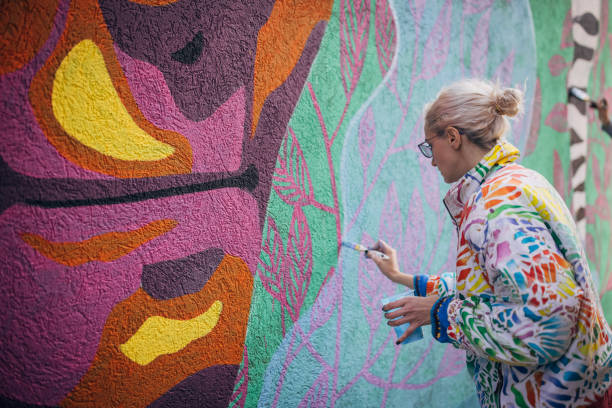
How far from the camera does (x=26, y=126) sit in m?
1.07

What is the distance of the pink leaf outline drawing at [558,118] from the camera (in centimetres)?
325

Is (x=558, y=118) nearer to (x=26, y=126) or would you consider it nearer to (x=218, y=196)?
(x=218, y=196)

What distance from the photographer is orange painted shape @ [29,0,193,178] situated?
1092 millimetres

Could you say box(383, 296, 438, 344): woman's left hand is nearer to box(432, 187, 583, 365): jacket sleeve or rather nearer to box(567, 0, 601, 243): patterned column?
box(432, 187, 583, 365): jacket sleeve

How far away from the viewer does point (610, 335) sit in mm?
1215

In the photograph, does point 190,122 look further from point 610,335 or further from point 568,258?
point 610,335

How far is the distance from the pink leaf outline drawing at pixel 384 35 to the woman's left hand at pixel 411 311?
115 cm

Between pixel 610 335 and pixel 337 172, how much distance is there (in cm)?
112

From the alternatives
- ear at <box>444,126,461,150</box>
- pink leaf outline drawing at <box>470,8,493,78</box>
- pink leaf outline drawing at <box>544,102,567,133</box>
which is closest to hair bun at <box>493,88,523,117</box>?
ear at <box>444,126,461,150</box>

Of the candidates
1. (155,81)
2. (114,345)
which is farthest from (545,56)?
(114,345)

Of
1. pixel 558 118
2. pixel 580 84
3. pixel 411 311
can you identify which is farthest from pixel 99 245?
pixel 580 84

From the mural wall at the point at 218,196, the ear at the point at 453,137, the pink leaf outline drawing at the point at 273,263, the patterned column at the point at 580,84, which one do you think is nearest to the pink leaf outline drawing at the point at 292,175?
the mural wall at the point at 218,196

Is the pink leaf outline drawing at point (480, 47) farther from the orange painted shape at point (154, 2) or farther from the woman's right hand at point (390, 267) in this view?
the orange painted shape at point (154, 2)

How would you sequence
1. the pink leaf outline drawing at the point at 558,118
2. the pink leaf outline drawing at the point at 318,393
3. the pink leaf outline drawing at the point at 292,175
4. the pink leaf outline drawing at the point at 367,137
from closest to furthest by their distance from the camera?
the pink leaf outline drawing at the point at 292,175 → the pink leaf outline drawing at the point at 318,393 → the pink leaf outline drawing at the point at 367,137 → the pink leaf outline drawing at the point at 558,118
